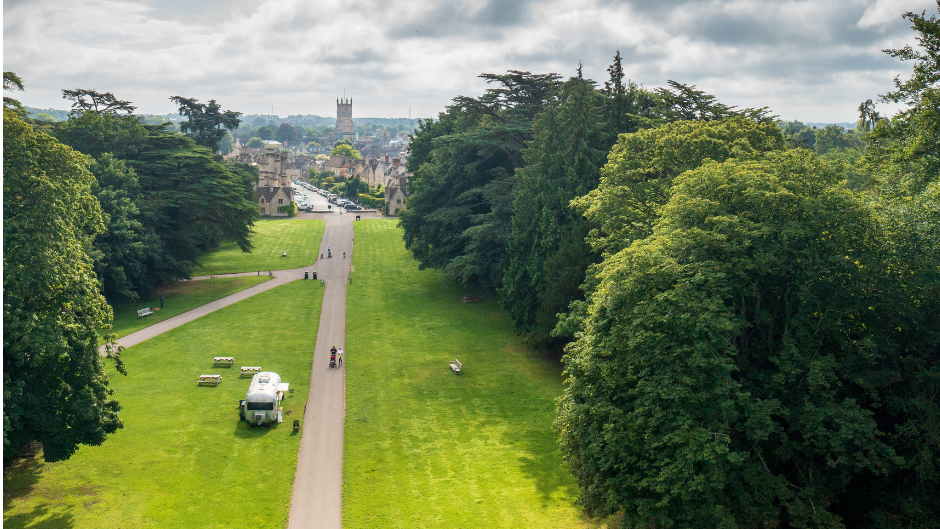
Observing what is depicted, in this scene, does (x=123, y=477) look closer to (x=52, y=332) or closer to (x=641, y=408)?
(x=52, y=332)

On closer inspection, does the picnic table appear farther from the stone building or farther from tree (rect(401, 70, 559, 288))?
the stone building

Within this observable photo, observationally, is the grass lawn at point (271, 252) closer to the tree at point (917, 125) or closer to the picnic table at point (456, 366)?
the picnic table at point (456, 366)

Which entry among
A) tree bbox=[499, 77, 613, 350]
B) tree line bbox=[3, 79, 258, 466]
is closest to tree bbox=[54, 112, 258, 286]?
tree bbox=[499, 77, 613, 350]

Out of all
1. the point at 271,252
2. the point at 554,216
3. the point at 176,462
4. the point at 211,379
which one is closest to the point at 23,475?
the point at 176,462

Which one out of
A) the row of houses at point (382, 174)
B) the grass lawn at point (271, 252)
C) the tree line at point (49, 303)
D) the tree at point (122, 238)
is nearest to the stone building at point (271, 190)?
the grass lawn at point (271, 252)

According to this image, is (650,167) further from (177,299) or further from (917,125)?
(177,299)

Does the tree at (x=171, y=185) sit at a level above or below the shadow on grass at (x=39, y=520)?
above
